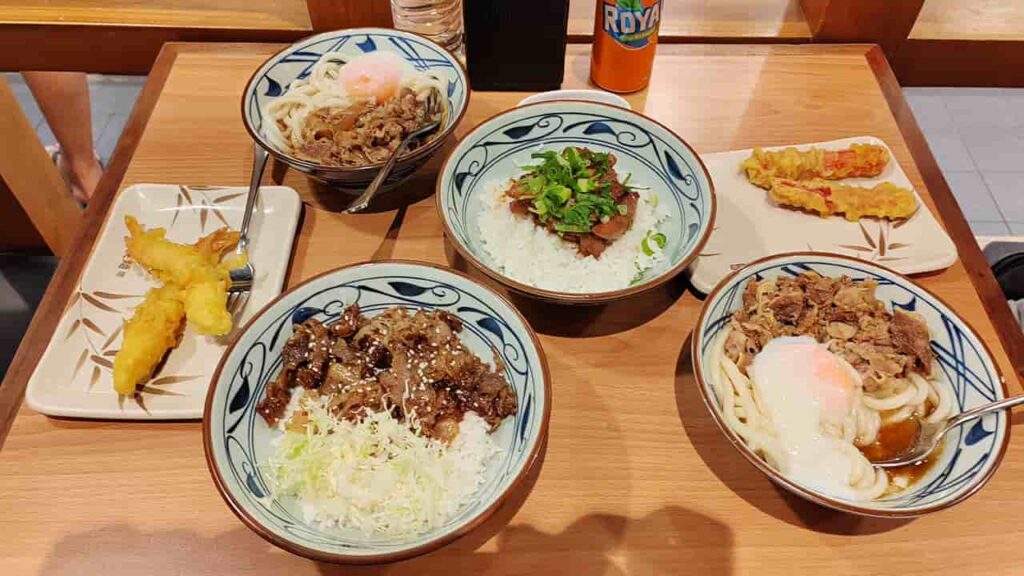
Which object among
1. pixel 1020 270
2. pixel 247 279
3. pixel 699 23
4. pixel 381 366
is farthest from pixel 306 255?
pixel 1020 270

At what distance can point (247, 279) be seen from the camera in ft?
5.29

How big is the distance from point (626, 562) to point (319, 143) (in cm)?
131

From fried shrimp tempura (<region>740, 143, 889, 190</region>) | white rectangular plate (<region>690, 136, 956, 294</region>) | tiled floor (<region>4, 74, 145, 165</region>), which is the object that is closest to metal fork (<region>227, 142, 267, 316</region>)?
white rectangular plate (<region>690, 136, 956, 294</region>)

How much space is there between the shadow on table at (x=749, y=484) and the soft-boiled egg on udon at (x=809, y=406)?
75mm

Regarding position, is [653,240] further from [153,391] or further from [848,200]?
[153,391]

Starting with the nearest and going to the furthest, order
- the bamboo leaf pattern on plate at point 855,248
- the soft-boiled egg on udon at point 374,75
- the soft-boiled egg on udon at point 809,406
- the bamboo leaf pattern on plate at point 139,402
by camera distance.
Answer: the soft-boiled egg on udon at point 809,406, the bamboo leaf pattern on plate at point 139,402, the bamboo leaf pattern on plate at point 855,248, the soft-boiled egg on udon at point 374,75

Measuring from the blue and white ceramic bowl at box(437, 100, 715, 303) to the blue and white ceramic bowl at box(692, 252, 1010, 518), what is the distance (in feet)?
0.59

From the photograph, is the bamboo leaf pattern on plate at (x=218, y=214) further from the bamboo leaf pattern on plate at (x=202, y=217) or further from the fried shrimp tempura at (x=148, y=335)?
the fried shrimp tempura at (x=148, y=335)

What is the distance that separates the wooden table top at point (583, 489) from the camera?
1.25m

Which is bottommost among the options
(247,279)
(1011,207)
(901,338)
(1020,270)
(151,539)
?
(1011,207)

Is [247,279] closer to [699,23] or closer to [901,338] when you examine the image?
[901,338]

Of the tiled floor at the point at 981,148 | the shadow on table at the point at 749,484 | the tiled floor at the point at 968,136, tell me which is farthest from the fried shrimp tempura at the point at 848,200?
the tiled floor at the point at 981,148

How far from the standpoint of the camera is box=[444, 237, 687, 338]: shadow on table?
1.60m

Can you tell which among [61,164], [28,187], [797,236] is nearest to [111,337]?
[797,236]
